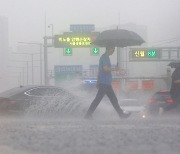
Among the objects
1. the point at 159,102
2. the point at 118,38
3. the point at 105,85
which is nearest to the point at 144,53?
the point at 159,102

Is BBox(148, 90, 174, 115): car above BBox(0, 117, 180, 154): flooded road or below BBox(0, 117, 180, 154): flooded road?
below

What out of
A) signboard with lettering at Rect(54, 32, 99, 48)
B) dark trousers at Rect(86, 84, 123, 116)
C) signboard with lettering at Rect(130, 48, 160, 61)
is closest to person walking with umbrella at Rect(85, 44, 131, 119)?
dark trousers at Rect(86, 84, 123, 116)

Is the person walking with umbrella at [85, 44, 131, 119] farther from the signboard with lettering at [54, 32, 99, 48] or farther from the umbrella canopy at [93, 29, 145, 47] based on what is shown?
the signboard with lettering at [54, 32, 99, 48]

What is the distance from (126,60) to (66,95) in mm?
25455

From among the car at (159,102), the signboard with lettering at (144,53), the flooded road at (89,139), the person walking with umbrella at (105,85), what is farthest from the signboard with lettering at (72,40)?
the flooded road at (89,139)

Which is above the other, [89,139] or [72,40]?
[72,40]

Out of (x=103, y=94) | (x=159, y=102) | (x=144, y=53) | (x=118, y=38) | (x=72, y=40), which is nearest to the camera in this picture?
(x=103, y=94)

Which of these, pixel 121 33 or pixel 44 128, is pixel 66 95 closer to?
pixel 121 33

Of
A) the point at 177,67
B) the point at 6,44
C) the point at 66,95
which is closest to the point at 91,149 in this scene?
the point at 177,67

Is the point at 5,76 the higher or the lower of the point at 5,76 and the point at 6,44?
the lower

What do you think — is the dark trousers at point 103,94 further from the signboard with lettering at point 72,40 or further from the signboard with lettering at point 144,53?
the signboard with lettering at point 144,53

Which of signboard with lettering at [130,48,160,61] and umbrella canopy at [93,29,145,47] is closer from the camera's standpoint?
umbrella canopy at [93,29,145,47]

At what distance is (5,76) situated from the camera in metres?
32.7

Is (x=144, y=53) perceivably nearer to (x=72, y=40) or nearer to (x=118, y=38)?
(x=72, y=40)
